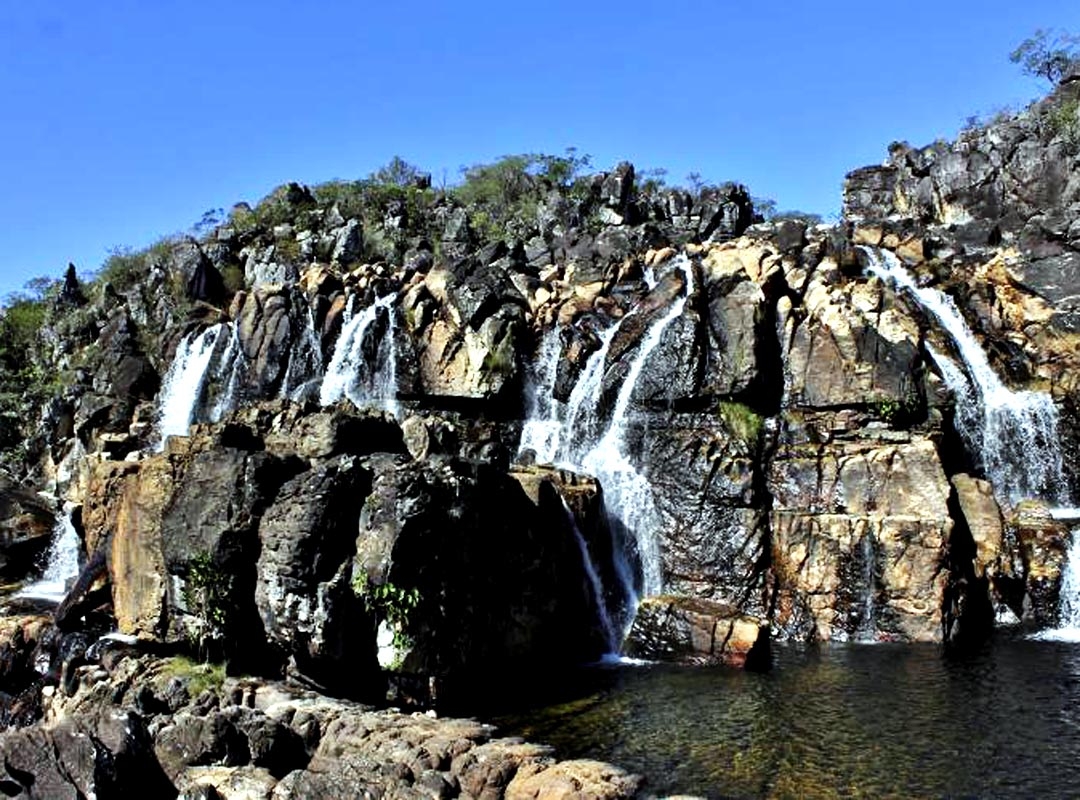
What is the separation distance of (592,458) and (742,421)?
4910mm

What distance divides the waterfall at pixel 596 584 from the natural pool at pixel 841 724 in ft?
8.42

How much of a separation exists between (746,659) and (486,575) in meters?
6.20

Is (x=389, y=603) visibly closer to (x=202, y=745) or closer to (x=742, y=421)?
(x=202, y=745)

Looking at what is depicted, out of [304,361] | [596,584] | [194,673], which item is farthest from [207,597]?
[304,361]

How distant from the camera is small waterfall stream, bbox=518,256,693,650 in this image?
86.7 feet

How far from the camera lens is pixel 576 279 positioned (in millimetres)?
37281

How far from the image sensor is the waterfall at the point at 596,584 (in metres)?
24.1

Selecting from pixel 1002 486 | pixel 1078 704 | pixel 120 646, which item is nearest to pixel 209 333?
pixel 120 646

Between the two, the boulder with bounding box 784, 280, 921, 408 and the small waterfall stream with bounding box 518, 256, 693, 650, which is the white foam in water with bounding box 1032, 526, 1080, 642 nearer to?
the boulder with bounding box 784, 280, 921, 408

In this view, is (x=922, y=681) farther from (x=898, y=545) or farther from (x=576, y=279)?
(x=576, y=279)

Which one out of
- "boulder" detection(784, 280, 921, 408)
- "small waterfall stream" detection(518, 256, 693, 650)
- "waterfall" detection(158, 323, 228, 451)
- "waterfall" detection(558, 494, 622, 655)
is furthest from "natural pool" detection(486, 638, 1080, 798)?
"waterfall" detection(158, 323, 228, 451)

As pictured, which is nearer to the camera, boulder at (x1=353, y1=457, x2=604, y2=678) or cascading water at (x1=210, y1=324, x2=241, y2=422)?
boulder at (x1=353, y1=457, x2=604, y2=678)

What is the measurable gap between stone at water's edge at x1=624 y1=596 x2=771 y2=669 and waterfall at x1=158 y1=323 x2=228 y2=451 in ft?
82.5

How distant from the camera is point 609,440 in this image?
29109mm
